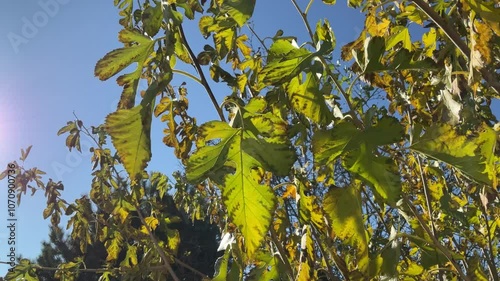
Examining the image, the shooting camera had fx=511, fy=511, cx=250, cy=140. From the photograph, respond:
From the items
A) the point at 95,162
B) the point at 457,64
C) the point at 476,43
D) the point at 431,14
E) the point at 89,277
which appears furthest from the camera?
the point at 89,277

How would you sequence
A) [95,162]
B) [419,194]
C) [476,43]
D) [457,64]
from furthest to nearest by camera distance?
[95,162] → [419,194] → [457,64] → [476,43]

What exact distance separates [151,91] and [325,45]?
25cm

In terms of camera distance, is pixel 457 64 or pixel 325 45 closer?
pixel 325 45

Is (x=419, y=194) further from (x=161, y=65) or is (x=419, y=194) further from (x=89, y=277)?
(x=89, y=277)

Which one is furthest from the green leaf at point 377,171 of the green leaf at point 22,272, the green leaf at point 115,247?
the green leaf at point 22,272

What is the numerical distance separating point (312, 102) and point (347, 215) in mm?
187

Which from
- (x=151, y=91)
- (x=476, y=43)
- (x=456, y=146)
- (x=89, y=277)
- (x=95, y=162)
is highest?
(x=89, y=277)

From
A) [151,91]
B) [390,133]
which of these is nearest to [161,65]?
[151,91]

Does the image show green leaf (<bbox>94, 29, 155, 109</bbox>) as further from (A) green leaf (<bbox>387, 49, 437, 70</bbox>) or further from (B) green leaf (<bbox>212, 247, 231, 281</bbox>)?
(B) green leaf (<bbox>212, 247, 231, 281</bbox>)

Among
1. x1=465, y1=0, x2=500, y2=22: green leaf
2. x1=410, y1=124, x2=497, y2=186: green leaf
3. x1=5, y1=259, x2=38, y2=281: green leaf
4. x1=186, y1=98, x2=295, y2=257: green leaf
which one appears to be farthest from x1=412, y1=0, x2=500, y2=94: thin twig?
x1=5, y1=259, x2=38, y2=281: green leaf

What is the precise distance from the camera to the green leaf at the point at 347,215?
0.77 meters

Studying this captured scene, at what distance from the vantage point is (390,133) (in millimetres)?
706

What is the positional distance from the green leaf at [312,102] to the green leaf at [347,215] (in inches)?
4.7

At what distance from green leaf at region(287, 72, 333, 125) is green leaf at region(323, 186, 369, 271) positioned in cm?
12
